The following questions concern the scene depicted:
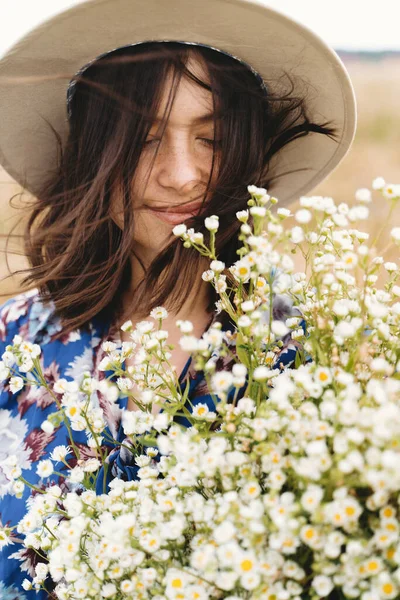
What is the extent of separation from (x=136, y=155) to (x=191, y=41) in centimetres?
23

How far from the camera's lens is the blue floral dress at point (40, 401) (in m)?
1.25

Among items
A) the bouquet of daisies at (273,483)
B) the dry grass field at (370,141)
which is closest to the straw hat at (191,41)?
the bouquet of daisies at (273,483)

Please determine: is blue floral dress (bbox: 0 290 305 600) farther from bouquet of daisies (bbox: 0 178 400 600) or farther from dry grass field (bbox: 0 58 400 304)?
dry grass field (bbox: 0 58 400 304)

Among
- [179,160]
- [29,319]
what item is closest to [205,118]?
[179,160]

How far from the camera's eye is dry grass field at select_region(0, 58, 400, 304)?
3680 mm

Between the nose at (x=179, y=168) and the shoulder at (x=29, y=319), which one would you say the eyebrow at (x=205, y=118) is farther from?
the shoulder at (x=29, y=319)

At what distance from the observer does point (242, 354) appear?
77 cm

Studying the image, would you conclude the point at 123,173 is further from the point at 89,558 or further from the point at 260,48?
the point at 89,558

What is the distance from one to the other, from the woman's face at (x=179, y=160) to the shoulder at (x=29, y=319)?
0.42m

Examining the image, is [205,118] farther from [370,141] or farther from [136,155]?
[370,141]

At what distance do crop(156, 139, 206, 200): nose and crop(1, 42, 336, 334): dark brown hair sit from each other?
46 mm

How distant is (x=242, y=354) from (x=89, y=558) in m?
0.30

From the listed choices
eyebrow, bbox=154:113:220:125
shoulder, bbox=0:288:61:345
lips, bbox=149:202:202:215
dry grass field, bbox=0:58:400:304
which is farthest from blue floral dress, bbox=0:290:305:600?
dry grass field, bbox=0:58:400:304

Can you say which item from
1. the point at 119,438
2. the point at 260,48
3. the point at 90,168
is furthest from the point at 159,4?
the point at 119,438
